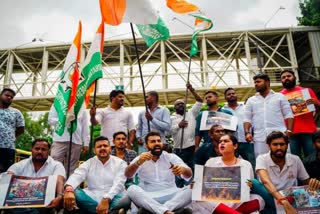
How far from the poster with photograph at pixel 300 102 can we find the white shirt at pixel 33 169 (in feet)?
11.3

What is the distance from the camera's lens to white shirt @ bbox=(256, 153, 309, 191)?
349 centimetres

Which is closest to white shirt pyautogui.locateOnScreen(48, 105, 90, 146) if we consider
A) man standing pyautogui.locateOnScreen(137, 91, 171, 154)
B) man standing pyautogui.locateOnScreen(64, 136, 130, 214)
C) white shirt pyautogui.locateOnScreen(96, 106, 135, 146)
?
white shirt pyautogui.locateOnScreen(96, 106, 135, 146)

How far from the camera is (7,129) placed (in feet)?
15.6

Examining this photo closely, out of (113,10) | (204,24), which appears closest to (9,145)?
(113,10)

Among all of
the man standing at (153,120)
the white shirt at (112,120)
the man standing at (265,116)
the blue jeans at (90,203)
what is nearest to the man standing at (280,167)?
the man standing at (265,116)

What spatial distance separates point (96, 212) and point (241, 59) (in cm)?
1234

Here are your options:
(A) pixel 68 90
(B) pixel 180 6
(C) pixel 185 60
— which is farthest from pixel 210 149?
(C) pixel 185 60

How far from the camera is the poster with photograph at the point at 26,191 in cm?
343

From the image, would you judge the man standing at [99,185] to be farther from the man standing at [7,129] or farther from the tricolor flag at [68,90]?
the man standing at [7,129]

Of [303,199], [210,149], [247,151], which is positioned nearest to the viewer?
[303,199]

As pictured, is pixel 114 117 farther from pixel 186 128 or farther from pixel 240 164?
pixel 240 164

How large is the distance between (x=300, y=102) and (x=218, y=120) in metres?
1.24

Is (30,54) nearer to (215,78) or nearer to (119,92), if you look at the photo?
(215,78)

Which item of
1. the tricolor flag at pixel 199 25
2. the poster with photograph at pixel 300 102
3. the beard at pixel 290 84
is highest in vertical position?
the tricolor flag at pixel 199 25
